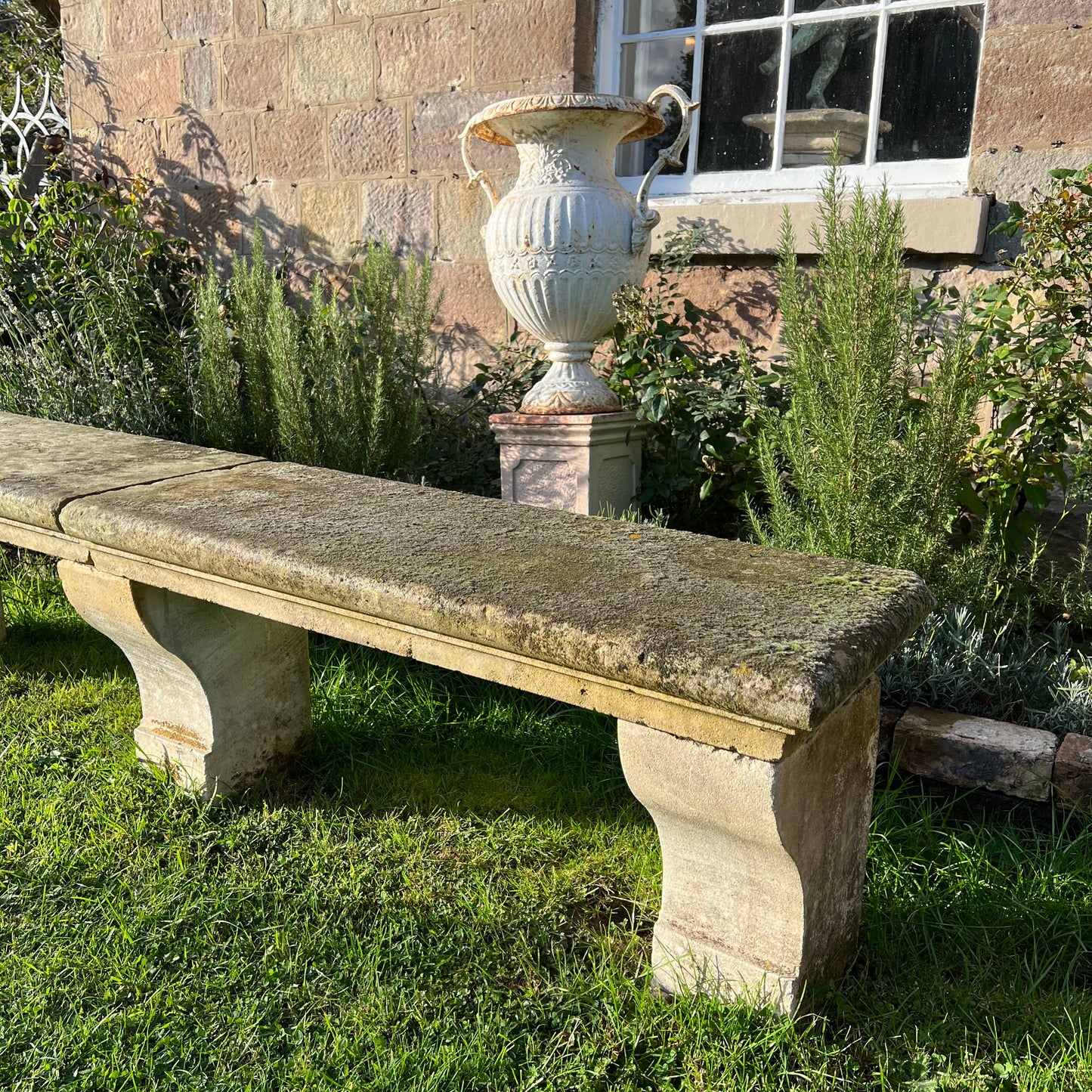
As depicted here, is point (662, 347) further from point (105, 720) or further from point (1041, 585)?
point (105, 720)

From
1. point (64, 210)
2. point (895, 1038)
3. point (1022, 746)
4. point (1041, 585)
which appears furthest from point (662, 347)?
point (64, 210)

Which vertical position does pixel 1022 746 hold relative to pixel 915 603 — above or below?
below

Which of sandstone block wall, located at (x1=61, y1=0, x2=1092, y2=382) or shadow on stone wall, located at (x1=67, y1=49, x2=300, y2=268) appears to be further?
shadow on stone wall, located at (x1=67, y1=49, x2=300, y2=268)

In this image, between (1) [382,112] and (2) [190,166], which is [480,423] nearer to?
(1) [382,112]

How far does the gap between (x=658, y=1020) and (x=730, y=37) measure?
131 inches

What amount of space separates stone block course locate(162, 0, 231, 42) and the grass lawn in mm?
3498

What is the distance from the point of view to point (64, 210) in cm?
452

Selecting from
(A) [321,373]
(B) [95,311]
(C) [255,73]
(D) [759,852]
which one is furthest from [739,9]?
(D) [759,852]

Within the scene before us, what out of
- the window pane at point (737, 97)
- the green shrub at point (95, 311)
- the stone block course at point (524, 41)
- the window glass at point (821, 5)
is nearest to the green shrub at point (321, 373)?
the green shrub at point (95, 311)

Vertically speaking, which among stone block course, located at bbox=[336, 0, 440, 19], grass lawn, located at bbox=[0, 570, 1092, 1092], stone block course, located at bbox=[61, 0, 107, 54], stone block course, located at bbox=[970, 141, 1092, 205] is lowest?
grass lawn, located at bbox=[0, 570, 1092, 1092]

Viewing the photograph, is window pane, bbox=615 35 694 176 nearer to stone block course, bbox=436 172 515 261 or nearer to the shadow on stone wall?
stone block course, bbox=436 172 515 261

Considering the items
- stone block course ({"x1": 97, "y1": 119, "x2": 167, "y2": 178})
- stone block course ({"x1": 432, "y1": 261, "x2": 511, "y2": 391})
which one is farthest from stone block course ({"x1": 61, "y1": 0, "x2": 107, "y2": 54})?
stone block course ({"x1": 432, "y1": 261, "x2": 511, "y2": 391})

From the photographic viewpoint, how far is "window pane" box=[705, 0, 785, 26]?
11.2 ft

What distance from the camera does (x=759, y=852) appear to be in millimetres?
1377
